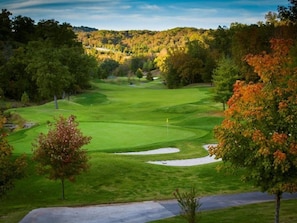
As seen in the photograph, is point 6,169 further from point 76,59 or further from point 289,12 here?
point 76,59

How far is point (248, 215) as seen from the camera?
17062 millimetres

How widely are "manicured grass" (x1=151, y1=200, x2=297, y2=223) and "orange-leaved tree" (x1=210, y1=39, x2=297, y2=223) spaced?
2.20 metres

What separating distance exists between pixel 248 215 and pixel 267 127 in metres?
4.67

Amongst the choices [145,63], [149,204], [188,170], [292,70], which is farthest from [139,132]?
[145,63]

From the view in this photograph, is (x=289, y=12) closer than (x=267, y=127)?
No

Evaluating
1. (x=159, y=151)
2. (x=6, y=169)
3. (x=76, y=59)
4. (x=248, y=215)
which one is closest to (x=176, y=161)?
(x=159, y=151)

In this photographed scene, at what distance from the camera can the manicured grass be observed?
16.3 m

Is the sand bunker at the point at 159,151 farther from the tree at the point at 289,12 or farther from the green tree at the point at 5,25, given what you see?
the green tree at the point at 5,25

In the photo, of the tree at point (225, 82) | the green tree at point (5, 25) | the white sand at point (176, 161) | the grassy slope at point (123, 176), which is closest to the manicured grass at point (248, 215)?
the grassy slope at point (123, 176)

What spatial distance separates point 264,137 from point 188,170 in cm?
1302

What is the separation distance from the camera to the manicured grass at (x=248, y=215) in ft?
53.6

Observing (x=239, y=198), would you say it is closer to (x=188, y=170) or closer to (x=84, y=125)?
(x=188, y=170)

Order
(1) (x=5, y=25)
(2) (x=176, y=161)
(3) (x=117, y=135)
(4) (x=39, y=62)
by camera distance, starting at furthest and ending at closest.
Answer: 1. (1) (x=5, y=25)
2. (4) (x=39, y=62)
3. (3) (x=117, y=135)
4. (2) (x=176, y=161)

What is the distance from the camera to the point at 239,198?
20562mm
